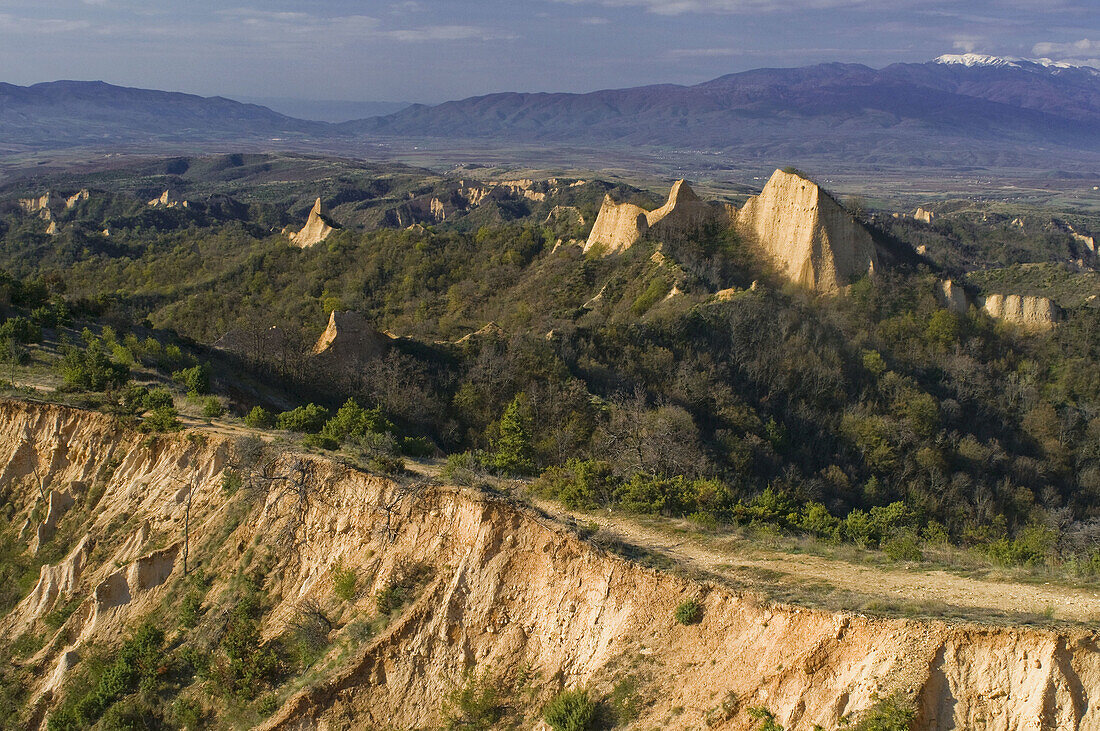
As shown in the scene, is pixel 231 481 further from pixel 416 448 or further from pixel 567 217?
pixel 567 217

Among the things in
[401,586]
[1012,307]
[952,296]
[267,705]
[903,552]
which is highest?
[952,296]

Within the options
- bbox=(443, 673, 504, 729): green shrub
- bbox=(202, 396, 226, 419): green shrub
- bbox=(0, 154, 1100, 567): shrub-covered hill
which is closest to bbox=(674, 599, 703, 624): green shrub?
bbox=(443, 673, 504, 729): green shrub

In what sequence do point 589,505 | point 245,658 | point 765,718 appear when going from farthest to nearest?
point 589,505
point 245,658
point 765,718

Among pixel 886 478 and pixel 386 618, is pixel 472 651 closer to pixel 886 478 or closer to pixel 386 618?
pixel 386 618

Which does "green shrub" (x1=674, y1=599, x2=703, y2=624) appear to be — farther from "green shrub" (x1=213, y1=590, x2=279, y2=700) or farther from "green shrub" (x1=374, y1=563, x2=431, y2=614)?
"green shrub" (x1=213, y1=590, x2=279, y2=700)

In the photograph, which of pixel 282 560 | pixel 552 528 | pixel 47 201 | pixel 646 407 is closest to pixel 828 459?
pixel 646 407

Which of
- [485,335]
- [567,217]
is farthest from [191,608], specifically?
[567,217]

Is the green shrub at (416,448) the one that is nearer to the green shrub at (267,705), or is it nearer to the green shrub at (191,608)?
the green shrub at (191,608)
